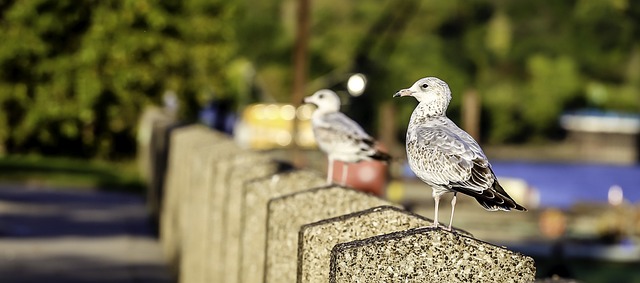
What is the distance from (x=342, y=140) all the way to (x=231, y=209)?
152cm

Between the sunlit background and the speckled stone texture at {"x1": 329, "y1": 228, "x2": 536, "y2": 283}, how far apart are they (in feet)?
15.8

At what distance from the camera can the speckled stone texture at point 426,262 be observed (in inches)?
235

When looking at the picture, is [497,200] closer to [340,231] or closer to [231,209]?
[340,231]

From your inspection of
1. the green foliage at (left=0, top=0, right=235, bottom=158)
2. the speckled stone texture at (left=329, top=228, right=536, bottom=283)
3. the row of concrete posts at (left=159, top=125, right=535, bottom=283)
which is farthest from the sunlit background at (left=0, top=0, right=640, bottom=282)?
the speckled stone texture at (left=329, top=228, right=536, bottom=283)

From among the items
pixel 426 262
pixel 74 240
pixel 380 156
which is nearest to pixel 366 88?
pixel 74 240

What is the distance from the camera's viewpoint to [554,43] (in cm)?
12444

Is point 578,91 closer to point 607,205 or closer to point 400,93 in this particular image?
point 607,205

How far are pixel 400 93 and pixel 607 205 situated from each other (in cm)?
7035

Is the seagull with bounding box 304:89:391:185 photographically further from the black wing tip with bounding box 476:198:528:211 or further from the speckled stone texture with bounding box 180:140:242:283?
the black wing tip with bounding box 476:198:528:211

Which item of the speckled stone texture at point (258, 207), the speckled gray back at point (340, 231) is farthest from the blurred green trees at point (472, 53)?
the speckled gray back at point (340, 231)

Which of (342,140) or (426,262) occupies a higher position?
(426,262)

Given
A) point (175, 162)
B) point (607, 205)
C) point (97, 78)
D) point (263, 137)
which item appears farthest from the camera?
point (263, 137)

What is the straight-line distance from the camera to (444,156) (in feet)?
21.6

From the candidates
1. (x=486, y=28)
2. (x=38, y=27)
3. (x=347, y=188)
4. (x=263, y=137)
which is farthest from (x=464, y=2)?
(x=347, y=188)
